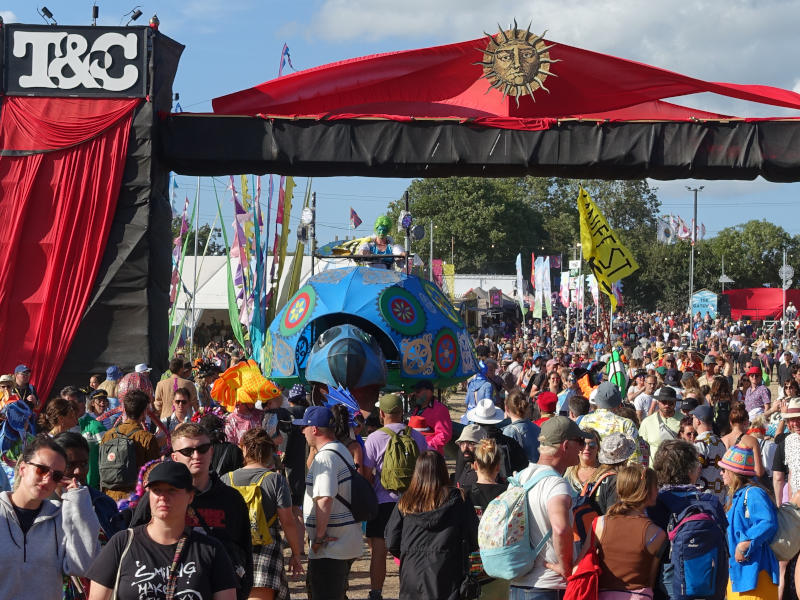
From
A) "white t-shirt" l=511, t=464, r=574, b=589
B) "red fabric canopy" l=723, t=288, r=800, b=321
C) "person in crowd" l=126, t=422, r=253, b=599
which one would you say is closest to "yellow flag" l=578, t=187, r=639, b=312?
"white t-shirt" l=511, t=464, r=574, b=589

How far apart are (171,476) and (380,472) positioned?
4040mm

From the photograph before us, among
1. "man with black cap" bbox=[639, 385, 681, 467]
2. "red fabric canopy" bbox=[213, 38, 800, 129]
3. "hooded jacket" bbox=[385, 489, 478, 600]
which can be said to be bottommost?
"hooded jacket" bbox=[385, 489, 478, 600]

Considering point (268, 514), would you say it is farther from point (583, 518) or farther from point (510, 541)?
point (583, 518)

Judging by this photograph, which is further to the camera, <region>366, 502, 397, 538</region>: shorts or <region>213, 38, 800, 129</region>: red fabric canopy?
<region>213, 38, 800, 129</region>: red fabric canopy

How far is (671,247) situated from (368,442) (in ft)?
234

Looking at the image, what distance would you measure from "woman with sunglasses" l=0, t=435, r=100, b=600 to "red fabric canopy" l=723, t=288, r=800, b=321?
61.1 m

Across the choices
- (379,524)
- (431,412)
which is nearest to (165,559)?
(379,524)

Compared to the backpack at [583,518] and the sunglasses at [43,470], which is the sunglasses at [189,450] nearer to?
the sunglasses at [43,470]

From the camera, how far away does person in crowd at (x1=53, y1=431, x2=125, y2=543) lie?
5262mm

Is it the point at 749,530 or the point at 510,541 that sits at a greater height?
the point at 510,541

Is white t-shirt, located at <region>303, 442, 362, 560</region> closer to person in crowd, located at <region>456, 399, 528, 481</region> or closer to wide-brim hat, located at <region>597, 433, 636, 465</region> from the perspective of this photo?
person in crowd, located at <region>456, 399, 528, 481</region>

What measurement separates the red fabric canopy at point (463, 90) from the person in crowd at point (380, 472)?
628 cm

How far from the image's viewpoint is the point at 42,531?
4.72 m

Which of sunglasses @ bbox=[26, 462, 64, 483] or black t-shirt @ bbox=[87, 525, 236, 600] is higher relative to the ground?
sunglasses @ bbox=[26, 462, 64, 483]
